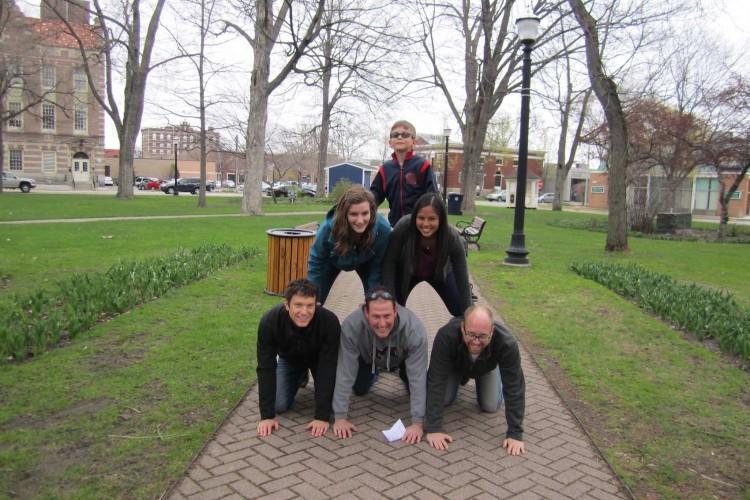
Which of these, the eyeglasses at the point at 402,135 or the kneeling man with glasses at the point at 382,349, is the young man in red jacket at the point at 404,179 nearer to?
the eyeglasses at the point at 402,135

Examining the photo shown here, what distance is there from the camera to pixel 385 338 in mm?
3805

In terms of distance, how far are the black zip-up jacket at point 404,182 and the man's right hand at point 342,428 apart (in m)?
1.89

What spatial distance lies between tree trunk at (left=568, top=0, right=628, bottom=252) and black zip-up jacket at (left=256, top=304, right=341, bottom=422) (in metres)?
11.0

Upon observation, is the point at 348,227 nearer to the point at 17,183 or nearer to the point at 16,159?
the point at 17,183

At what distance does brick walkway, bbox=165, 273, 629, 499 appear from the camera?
3.01m

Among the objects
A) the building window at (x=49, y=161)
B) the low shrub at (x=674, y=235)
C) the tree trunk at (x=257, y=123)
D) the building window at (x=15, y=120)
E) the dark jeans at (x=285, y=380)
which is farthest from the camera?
the building window at (x=49, y=161)

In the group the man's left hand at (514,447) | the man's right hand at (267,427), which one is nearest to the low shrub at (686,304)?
the man's left hand at (514,447)

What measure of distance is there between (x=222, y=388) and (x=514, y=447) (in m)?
2.17

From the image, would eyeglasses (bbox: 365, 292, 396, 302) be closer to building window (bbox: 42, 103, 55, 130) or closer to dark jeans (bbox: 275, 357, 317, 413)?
dark jeans (bbox: 275, 357, 317, 413)

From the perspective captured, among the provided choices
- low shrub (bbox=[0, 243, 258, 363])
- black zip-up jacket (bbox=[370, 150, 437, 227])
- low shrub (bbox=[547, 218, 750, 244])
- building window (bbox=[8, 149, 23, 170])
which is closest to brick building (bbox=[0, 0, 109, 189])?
building window (bbox=[8, 149, 23, 170])

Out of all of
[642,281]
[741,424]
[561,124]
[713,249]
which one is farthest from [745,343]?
[561,124]

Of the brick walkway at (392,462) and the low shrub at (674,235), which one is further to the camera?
the low shrub at (674,235)

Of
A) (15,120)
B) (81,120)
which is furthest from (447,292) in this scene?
(15,120)

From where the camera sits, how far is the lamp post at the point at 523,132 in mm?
10626
